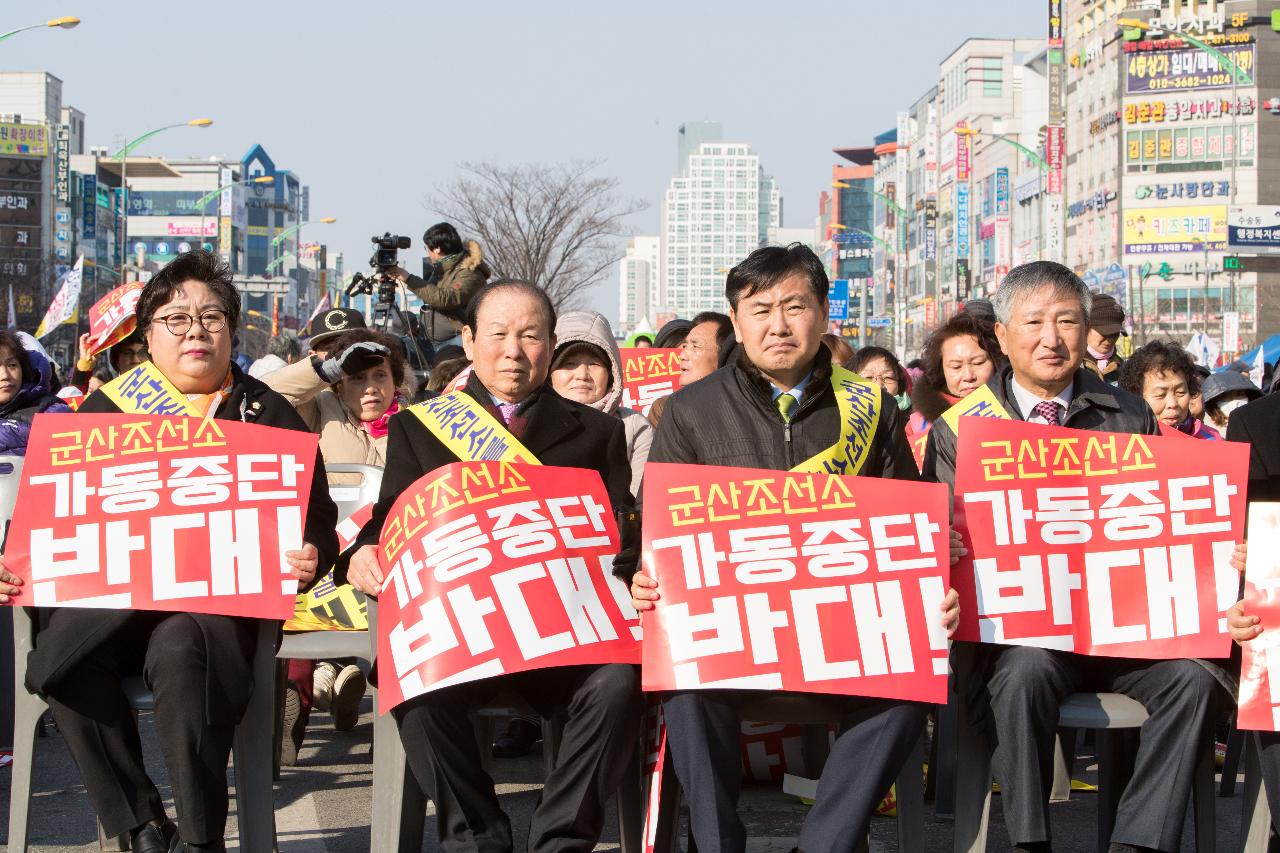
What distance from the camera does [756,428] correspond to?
421 centimetres

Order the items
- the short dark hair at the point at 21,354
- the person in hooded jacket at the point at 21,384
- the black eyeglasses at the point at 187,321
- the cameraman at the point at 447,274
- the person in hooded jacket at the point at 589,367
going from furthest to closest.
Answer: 1. the cameraman at the point at 447,274
2. the short dark hair at the point at 21,354
3. the person in hooded jacket at the point at 21,384
4. the person in hooded jacket at the point at 589,367
5. the black eyeglasses at the point at 187,321

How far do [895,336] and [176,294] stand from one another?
353 feet

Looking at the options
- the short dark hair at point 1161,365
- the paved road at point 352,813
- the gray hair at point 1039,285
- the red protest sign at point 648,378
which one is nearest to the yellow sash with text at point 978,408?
the gray hair at point 1039,285

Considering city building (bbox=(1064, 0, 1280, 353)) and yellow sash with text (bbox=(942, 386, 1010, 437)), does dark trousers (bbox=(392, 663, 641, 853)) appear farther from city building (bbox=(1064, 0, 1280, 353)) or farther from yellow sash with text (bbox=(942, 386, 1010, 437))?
city building (bbox=(1064, 0, 1280, 353))

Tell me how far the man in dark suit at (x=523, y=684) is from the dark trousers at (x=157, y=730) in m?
0.46

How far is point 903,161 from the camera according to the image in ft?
400

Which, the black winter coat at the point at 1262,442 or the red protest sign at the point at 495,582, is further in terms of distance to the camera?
the black winter coat at the point at 1262,442

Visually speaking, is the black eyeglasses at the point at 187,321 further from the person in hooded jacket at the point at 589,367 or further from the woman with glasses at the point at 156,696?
the person in hooded jacket at the point at 589,367

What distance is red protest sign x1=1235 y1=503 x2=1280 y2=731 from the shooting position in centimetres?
392

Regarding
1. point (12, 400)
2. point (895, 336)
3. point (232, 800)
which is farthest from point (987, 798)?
point (895, 336)

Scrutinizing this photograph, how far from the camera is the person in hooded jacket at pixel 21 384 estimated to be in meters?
6.41

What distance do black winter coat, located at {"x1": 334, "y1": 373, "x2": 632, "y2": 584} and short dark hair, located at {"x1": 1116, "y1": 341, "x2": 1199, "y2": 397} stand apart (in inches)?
118

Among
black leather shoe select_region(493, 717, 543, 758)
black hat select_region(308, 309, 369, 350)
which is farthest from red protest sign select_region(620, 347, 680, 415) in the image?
black leather shoe select_region(493, 717, 543, 758)

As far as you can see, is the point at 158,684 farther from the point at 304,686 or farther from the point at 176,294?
the point at 304,686
